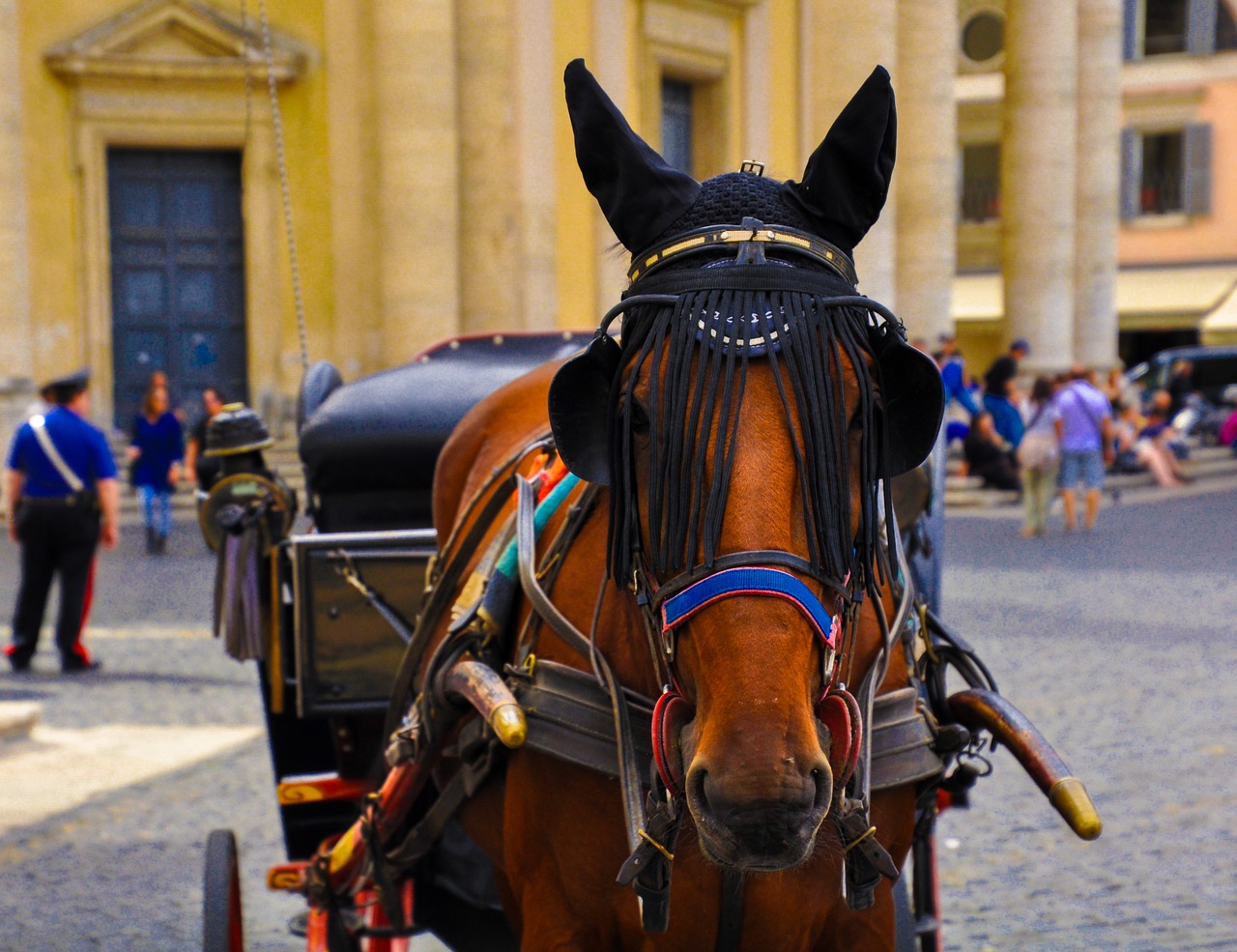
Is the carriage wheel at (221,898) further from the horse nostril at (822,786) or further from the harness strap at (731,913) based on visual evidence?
the horse nostril at (822,786)

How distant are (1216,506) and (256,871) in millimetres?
15207

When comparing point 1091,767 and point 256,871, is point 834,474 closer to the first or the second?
point 256,871

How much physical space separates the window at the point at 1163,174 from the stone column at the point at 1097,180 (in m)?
10.3

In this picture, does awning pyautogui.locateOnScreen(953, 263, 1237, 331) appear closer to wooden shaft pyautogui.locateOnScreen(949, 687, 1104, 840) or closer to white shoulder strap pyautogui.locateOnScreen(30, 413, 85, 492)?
white shoulder strap pyautogui.locateOnScreen(30, 413, 85, 492)

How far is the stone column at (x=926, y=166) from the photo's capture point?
2116cm

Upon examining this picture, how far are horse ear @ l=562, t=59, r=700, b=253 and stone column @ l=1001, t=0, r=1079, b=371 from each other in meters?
21.8

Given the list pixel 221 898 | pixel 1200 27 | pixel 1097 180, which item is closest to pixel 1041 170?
pixel 1097 180

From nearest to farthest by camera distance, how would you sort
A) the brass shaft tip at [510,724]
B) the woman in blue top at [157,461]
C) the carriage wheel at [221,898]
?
1. the brass shaft tip at [510,724]
2. the carriage wheel at [221,898]
3. the woman in blue top at [157,461]

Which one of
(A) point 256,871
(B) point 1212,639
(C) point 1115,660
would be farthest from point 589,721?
(B) point 1212,639

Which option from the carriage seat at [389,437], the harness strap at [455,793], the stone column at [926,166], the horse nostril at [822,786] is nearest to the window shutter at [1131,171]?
the stone column at [926,166]

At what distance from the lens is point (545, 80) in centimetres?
1694

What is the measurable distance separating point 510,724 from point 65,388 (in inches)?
305

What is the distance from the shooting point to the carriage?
69.4 inches

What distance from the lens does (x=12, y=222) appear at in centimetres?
1565
